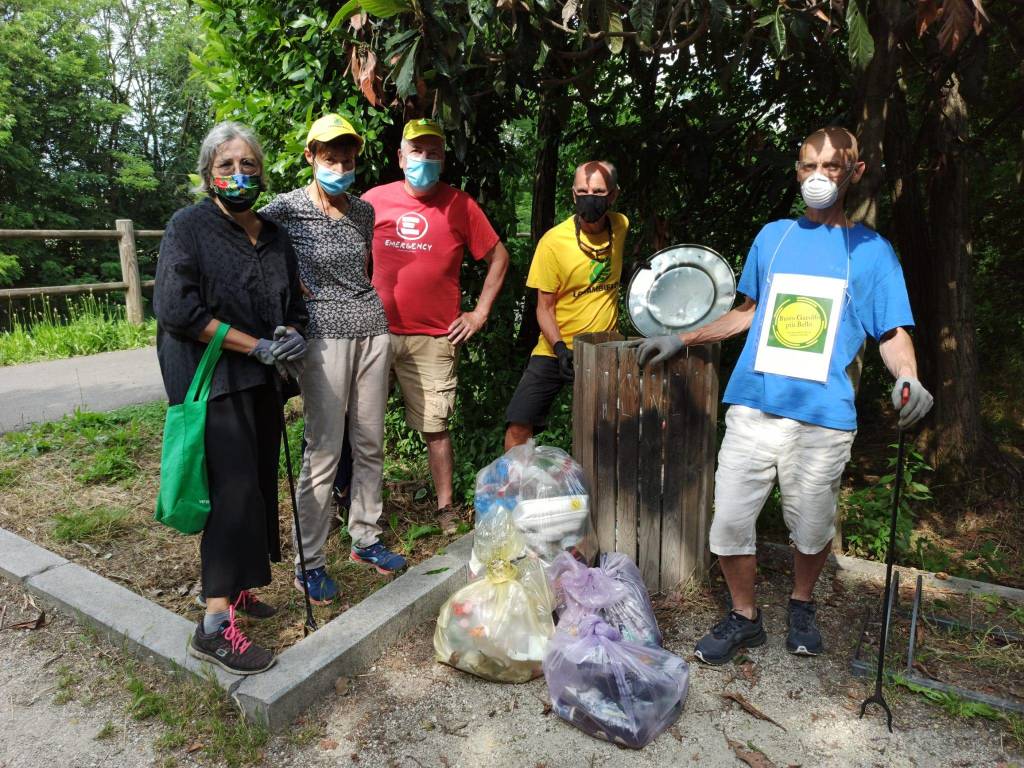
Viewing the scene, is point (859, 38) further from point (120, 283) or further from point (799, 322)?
point (120, 283)

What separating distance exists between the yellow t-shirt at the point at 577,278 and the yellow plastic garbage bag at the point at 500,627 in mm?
1194

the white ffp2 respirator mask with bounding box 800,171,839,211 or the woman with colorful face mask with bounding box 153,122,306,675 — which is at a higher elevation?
the white ffp2 respirator mask with bounding box 800,171,839,211

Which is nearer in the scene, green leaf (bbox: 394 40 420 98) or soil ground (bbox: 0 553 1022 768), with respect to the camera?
soil ground (bbox: 0 553 1022 768)

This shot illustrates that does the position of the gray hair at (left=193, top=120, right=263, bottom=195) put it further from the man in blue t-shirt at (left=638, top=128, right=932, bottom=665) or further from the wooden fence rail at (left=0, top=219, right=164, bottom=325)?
the wooden fence rail at (left=0, top=219, right=164, bottom=325)

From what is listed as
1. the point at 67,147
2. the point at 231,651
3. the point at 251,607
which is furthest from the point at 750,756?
the point at 67,147

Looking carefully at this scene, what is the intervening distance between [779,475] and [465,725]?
136 cm

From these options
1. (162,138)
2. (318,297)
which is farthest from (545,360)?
(162,138)

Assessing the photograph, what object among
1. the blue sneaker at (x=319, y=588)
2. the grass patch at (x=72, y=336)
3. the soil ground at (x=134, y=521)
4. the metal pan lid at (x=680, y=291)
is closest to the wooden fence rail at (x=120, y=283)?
the grass patch at (x=72, y=336)

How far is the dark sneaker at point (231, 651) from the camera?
2.39m

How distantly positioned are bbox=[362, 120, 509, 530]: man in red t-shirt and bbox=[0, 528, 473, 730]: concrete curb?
71 centimetres

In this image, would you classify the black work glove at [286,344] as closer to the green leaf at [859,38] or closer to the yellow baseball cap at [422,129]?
the yellow baseball cap at [422,129]

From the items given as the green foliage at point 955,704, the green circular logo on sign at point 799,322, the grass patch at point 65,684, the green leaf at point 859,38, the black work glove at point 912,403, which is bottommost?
the grass patch at point 65,684

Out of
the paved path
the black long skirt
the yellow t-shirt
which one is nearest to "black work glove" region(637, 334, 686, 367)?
the yellow t-shirt

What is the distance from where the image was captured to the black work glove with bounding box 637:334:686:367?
9.16 ft
